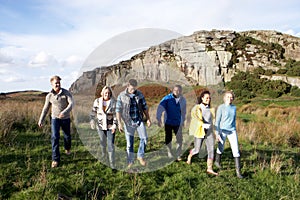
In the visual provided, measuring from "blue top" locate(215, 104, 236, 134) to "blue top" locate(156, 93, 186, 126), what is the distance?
1037mm

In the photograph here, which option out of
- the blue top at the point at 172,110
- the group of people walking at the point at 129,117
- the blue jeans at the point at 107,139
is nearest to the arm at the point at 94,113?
the group of people walking at the point at 129,117

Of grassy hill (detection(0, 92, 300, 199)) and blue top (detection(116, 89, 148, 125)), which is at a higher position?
blue top (detection(116, 89, 148, 125))

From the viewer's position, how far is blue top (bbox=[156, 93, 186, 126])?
625 cm

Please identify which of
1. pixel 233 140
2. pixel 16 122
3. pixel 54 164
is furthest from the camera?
pixel 16 122

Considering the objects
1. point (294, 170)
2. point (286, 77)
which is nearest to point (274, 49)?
point (286, 77)

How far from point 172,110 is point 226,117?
1322 mm

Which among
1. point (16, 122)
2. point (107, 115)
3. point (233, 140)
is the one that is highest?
point (107, 115)

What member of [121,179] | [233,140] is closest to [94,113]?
[121,179]

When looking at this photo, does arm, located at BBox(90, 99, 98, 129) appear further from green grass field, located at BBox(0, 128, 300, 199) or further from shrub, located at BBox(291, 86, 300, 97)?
shrub, located at BBox(291, 86, 300, 97)

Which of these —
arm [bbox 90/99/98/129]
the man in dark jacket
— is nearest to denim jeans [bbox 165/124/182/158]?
the man in dark jacket

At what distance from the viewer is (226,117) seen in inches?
217

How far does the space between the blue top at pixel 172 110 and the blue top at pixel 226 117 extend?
104 cm

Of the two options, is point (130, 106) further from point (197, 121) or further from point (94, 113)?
point (197, 121)

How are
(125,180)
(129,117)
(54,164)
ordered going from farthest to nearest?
(129,117)
(54,164)
(125,180)
